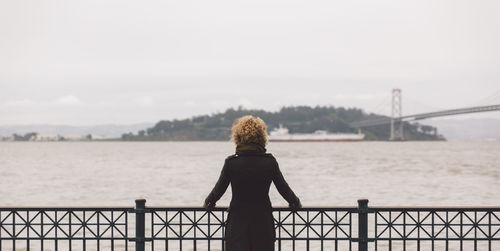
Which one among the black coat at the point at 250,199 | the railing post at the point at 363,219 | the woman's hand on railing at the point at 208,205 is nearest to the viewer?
the black coat at the point at 250,199

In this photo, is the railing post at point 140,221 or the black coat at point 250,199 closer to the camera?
the black coat at point 250,199

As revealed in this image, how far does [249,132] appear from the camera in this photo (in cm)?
523

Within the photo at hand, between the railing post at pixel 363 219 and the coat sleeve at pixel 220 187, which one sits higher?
the coat sleeve at pixel 220 187

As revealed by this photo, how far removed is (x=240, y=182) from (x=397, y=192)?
122ft

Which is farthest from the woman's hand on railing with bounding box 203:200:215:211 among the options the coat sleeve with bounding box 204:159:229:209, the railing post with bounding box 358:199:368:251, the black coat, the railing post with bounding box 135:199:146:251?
the railing post with bounding box 358:199:368:251

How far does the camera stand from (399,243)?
783 inches

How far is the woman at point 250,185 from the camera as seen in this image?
517cm

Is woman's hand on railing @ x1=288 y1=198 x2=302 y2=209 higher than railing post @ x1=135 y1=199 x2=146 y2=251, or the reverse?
woman's hand on railing @ x1=288 y1=198 x2=302 y2=209

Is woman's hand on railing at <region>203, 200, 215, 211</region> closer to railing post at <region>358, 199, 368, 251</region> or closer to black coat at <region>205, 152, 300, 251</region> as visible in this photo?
black coat at <region>205, 152, 300, 251</region>

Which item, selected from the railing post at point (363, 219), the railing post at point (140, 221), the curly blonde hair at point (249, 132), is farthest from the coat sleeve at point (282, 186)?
the railing post at point (140, 221)

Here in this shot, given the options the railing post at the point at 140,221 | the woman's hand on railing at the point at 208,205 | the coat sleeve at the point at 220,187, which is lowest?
the railing post at the point at 140,221

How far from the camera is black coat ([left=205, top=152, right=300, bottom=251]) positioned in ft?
17.0

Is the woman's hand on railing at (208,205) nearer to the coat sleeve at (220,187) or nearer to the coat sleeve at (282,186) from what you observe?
the coat sleeve at (220,187)

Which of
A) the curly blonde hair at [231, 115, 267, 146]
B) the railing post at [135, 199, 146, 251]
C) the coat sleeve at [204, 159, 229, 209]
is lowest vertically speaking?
the railing post at [135, 199, 146, 251]
